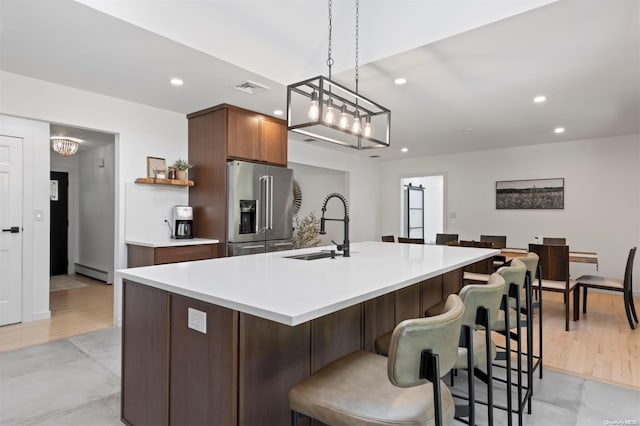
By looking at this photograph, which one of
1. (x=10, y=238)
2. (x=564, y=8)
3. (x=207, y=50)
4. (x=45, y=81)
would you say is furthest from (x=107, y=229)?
(x=564, y=8)

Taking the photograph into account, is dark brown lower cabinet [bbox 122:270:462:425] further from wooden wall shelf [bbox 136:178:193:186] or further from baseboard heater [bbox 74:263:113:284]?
baseboard heater [bbox 74:263:113:284]

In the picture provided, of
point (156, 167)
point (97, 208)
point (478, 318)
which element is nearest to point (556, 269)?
point (478, 318)

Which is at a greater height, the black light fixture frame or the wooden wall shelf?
the black light fixture frame

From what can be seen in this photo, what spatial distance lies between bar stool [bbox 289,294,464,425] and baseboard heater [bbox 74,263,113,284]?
5776 millimetres

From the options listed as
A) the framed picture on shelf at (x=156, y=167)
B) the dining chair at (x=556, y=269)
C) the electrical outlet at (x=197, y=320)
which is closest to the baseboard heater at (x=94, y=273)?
the framed picture on shelf at (x=156, y=167)

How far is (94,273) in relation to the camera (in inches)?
252

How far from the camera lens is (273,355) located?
1.49 metres

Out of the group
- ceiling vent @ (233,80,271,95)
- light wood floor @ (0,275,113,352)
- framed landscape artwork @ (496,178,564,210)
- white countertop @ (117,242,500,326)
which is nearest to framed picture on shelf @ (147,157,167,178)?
ceiling vent @ (233,80,271,95)

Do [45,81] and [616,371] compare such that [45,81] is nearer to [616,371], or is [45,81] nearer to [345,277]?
Answer: [345,277]

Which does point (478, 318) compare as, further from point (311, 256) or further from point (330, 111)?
point (330, 111)

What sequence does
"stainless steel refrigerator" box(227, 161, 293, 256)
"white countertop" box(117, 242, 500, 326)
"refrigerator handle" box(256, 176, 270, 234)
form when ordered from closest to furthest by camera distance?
1. "white countertop" box(117, 242, 500, 326)
2. "stainless steel refrigerator" box(227, 161, 293, 256)
3. "refrigerator handle" box(256, 176, 270, 234)

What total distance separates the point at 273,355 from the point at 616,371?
280 centimetres

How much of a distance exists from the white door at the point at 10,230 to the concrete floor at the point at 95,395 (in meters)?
0.91

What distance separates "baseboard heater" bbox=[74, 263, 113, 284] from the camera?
602 centimetres
